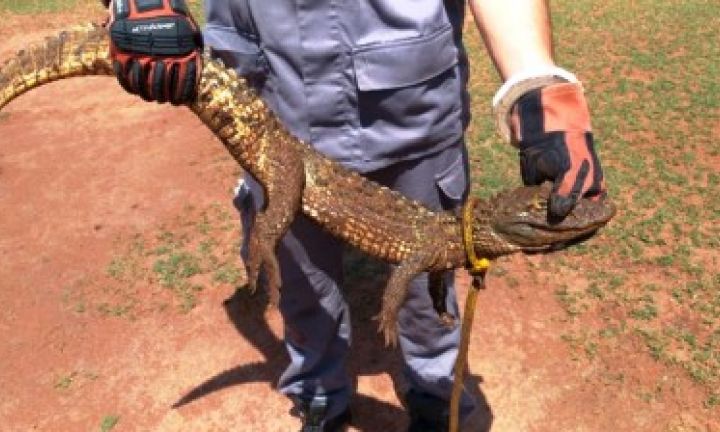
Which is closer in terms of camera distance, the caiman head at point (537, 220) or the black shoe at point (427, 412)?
the caiman head at point (537, 220)

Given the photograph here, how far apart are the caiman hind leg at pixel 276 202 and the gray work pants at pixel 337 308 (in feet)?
1.25

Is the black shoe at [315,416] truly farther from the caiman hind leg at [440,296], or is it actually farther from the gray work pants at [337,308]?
the caiman hind leg at [440,296]

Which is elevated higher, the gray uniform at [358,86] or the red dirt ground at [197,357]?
the gray uniform at [358,86]

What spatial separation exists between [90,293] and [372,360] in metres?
2.20

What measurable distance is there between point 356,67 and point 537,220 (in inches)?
36.8

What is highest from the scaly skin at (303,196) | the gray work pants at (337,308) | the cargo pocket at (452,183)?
the scaly skin at (303,196)

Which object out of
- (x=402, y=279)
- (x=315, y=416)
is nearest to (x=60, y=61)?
(x=402, y=279)

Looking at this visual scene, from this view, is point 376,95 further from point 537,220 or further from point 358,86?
point 537,220

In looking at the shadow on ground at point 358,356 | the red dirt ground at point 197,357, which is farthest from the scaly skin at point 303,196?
the red dirt ground at point 197,357

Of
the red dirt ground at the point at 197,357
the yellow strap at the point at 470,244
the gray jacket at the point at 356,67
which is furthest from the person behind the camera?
the red dirt ground at the point at 197,357

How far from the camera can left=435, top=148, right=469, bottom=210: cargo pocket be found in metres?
3.41

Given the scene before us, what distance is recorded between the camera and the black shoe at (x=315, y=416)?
420 cm

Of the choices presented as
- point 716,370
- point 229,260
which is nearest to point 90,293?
point 229,260

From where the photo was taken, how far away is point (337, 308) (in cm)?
387
